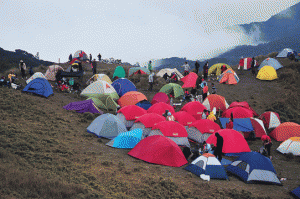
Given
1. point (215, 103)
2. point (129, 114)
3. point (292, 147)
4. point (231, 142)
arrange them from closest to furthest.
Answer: point (231, 142) < point (292, 147) < point (129, 114) < point (215, 103)

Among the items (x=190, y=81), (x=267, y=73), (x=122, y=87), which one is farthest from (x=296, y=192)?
(x=267, y=73)

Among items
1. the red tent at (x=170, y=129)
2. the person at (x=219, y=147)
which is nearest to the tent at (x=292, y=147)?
the person at (x=219, y=147)

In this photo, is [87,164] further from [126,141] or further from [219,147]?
[219,147]

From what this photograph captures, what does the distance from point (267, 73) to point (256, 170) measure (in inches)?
830

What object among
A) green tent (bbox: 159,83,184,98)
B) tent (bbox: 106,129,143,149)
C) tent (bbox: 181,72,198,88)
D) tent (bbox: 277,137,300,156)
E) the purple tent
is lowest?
tent (bbox: 277,137,300,156)

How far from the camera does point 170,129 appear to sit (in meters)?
13.0

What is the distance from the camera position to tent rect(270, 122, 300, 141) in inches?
606

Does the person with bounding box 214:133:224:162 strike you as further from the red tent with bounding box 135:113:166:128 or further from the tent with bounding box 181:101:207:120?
the tent with bounding box 181:101:207:120

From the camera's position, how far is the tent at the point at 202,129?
14.0 m

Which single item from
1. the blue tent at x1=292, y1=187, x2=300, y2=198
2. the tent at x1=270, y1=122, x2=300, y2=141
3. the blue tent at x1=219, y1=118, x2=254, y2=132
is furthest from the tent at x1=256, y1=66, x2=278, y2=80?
the blue tent at x1=292, y1=187, x2=300, y2=198

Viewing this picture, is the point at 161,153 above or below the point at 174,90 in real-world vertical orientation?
below

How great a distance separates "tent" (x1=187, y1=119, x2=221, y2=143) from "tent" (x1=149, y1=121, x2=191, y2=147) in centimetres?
138

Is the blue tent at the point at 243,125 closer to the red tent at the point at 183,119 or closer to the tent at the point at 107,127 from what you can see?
the red tent at the point at 183,119

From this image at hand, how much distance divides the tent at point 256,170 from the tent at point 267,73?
803 inches
